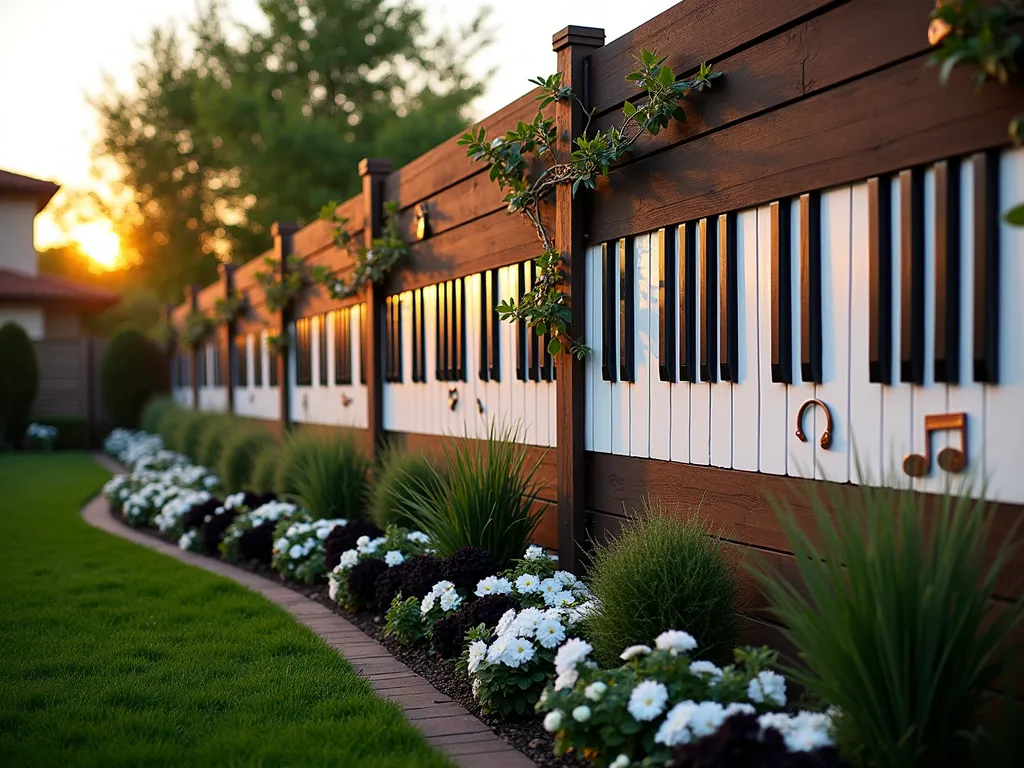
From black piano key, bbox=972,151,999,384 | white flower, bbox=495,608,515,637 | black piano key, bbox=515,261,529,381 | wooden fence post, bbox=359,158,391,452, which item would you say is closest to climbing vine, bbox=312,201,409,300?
wooden fence post, bbox=359,158,391,452

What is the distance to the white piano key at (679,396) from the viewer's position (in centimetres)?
439

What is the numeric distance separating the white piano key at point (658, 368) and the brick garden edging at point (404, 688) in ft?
4.72

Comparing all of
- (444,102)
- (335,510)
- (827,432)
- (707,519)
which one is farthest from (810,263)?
(444,102)

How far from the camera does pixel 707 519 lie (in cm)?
417

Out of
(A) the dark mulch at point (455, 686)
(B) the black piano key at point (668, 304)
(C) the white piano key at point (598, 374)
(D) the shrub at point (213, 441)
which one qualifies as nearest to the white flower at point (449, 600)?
(A) the dark mulch at point (455, 686)

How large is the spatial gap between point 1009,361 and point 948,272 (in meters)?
0.31

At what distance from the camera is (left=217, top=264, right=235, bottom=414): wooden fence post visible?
595 inches

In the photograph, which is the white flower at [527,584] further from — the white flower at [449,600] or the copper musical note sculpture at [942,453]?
the copper musical note sculpture at [942,453]

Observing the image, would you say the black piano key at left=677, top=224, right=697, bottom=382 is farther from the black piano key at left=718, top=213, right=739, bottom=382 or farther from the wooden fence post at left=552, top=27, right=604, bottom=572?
the wooden fence post at left=552, top=27, right=604, bottom=572

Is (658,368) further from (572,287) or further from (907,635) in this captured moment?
(907,635)

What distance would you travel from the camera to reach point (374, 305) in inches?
342

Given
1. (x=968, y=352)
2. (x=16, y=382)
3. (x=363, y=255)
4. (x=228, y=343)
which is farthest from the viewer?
(x=16, y=382)

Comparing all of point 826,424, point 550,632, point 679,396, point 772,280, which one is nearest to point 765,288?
point 772,280

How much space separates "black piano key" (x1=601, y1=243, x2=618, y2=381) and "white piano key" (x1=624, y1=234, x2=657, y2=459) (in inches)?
7.0
